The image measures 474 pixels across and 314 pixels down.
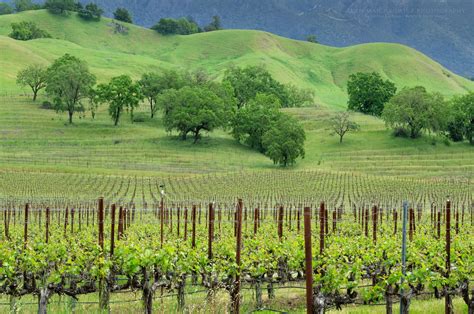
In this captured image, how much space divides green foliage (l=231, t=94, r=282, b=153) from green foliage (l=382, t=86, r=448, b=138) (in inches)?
757

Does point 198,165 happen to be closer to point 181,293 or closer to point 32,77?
point 32,77

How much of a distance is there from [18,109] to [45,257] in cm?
10537

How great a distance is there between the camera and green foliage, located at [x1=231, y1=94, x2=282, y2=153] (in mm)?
107594

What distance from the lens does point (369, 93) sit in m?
139

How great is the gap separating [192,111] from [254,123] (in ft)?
35.0

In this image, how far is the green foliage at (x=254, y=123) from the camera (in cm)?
10759

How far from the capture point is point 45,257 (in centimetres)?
1931

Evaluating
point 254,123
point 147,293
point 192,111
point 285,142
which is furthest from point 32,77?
point 147,293

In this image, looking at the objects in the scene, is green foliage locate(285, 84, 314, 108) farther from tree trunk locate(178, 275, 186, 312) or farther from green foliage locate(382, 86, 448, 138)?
tree trunk locate(178, 275, 186, 312)

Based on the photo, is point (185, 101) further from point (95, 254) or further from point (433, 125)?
point (95, 254)

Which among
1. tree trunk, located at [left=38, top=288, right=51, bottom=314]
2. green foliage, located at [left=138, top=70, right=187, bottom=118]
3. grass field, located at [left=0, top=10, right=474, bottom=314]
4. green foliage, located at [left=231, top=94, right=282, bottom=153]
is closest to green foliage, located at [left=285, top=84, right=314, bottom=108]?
grass field, located at [left=0, top=10, right=474, bottom=314]

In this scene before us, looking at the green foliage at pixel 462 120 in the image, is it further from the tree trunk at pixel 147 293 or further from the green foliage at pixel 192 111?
the tree trunk at pixel 147 293

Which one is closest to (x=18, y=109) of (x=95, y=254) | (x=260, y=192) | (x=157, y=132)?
(x=157, y=132)

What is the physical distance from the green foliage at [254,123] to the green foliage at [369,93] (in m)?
34.8
